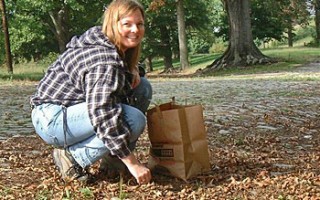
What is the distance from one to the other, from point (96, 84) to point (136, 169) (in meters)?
0.54

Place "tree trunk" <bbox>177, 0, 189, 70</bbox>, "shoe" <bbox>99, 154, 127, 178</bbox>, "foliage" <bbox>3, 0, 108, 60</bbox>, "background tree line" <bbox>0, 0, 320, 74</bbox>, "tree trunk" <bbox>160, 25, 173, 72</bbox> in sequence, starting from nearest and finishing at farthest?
"shoe" <bbox>99, 154, 127, 178</bbox> < "background tree line" <bbox>0, 0, 320, 74</bbox> < "tree trunk" <bbox>177, 0, 189, 70</bbox> < "foliage" <bbox>3, 0, 108, 60</bbox> < "tree trunk" <bbox>160, 25, 173, 72</bbox>

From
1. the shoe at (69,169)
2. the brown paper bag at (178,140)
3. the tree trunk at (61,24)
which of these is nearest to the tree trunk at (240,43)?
the tree trunk at (61,24)

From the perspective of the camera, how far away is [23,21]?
95.2ft

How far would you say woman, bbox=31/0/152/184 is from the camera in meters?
2.99

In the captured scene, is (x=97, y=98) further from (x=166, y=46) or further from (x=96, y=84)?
(x=166, y=46)

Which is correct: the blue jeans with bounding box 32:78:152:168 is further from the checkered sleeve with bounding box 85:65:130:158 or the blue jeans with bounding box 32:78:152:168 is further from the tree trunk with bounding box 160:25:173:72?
the tree trunk with bounding box 160:25:173:72

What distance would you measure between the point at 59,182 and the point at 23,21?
1061 inches

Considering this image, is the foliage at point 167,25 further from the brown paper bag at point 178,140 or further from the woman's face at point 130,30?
the woman's face at point 130,30

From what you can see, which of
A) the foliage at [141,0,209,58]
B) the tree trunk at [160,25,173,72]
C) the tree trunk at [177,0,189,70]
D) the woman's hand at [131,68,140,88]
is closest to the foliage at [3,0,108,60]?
the foliage at [141,0,209,58]

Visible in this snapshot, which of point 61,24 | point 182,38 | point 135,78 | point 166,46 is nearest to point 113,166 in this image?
point 135,78

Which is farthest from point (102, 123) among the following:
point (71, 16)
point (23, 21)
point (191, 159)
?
point (71, 16)

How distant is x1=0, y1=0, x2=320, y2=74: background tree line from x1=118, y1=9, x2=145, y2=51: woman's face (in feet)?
65.1

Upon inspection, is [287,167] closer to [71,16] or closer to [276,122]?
[276,122]

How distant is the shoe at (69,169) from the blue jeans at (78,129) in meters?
0.05
